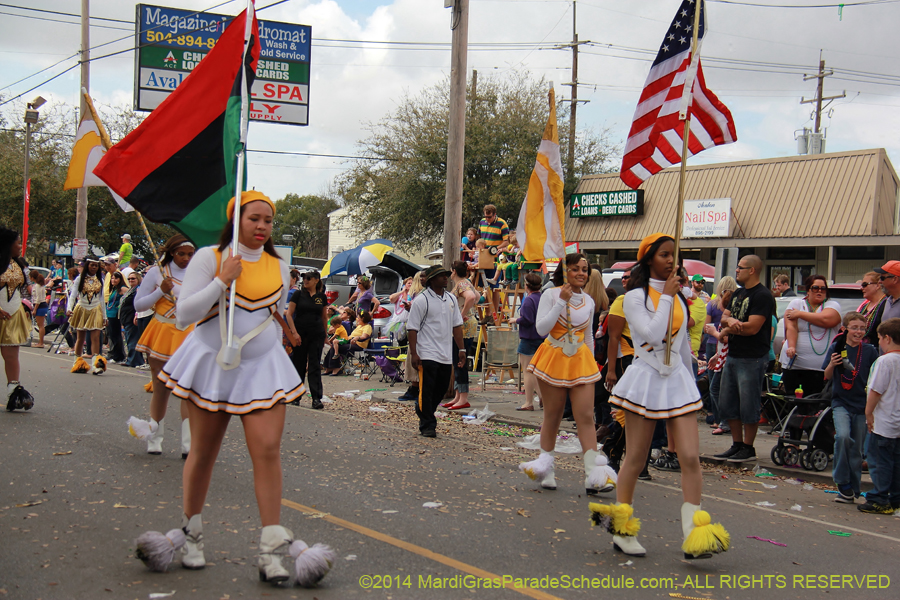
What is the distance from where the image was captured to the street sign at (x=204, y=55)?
19391mm

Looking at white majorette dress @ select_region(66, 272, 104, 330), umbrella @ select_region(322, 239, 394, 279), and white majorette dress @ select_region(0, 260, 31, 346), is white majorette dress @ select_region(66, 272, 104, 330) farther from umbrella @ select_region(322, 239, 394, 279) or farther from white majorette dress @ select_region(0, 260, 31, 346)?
umbrella @ select_region(322, 239, 394, 279)

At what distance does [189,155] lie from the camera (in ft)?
17.4

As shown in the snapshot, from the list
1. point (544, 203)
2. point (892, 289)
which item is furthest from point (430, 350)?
point (892, 289)

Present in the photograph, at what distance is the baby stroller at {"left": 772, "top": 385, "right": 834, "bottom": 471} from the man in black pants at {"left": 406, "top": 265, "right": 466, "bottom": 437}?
142 inches

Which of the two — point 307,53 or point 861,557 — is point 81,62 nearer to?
point 307,53

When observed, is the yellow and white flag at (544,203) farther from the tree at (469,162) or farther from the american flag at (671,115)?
the tree at (469,162)

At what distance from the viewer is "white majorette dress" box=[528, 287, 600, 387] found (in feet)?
22.1

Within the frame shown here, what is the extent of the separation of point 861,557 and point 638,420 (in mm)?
1815

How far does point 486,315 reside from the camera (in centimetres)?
1666

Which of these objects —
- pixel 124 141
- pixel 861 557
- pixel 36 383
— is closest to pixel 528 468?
pixel 861 557

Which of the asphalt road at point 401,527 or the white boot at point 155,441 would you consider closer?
the asphalt road at point 401,527

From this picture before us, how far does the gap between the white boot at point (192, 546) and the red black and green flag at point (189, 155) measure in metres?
1.72

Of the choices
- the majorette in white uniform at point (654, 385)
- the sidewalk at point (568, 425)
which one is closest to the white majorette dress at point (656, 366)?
the majorette in white uniform at point (654, 385)

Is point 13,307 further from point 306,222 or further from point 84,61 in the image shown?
point 306,222
